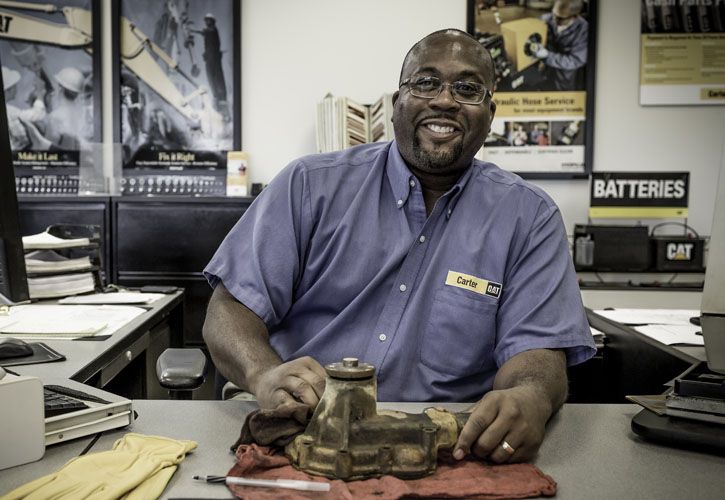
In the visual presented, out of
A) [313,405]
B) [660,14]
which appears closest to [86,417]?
[313,405]

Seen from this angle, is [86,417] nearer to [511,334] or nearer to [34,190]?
[511,334]

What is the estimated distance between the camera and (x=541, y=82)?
3.38m

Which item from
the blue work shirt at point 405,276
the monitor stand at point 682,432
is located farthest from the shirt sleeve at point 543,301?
the monitor stand at point 682,432

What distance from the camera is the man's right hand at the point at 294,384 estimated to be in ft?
3.10

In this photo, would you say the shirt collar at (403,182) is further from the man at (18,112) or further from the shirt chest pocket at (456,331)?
the man at (18,112)

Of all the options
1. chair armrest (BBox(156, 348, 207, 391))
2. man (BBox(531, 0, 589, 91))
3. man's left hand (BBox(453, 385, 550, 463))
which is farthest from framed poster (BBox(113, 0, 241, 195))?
man's left hand (BBox(453, 385, 550, 463))

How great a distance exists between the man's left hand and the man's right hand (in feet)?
0.71

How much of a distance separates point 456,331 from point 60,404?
0.75 meters

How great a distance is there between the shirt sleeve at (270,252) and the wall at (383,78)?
2017 mm

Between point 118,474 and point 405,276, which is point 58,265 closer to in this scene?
point 405,276

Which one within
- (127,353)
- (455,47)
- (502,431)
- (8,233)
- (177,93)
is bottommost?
(127,353)

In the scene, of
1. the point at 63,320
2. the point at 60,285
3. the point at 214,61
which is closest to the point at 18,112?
the point at 214,61

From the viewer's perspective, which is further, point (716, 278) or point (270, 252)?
point (270, 252)

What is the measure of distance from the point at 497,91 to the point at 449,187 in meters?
2.01
